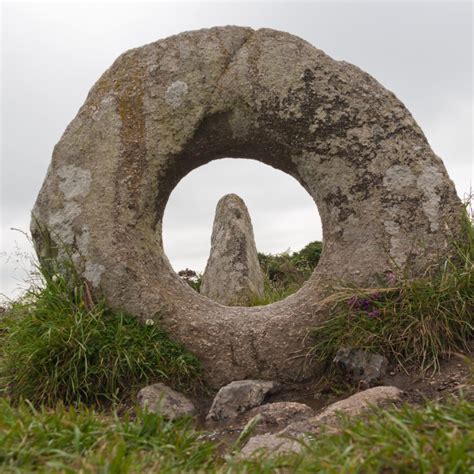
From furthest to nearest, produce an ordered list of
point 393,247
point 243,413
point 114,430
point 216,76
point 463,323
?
point 216,76 → point 393,247 → point 463,323 → point 243,413 → point 114,430

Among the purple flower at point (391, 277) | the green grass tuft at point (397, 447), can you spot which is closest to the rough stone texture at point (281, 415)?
the green grass tuft at point (397, 447)

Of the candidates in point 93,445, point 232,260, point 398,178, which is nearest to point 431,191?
point 398,178

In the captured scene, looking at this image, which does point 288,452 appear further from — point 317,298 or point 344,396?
point 317,298

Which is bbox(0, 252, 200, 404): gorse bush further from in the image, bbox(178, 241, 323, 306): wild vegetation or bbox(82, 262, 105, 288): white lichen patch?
bbox(178, 241, 323, 306): wild vegetation

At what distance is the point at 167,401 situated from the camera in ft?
12.9

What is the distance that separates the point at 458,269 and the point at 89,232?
279 centimetres

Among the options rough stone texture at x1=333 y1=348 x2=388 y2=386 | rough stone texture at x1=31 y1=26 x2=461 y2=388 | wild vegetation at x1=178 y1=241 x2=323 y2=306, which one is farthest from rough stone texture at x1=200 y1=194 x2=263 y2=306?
rough stone texture at x1=333 y1=348 x2=388 y2=386

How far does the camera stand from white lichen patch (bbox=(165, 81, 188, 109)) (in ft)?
15.7

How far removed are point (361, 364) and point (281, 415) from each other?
817mm

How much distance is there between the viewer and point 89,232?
179 inches

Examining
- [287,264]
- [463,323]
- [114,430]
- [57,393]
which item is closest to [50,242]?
[57,393]

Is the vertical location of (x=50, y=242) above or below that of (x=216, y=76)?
below

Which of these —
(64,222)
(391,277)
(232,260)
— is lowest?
(391,277)

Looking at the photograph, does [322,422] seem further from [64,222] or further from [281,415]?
[64,222]
